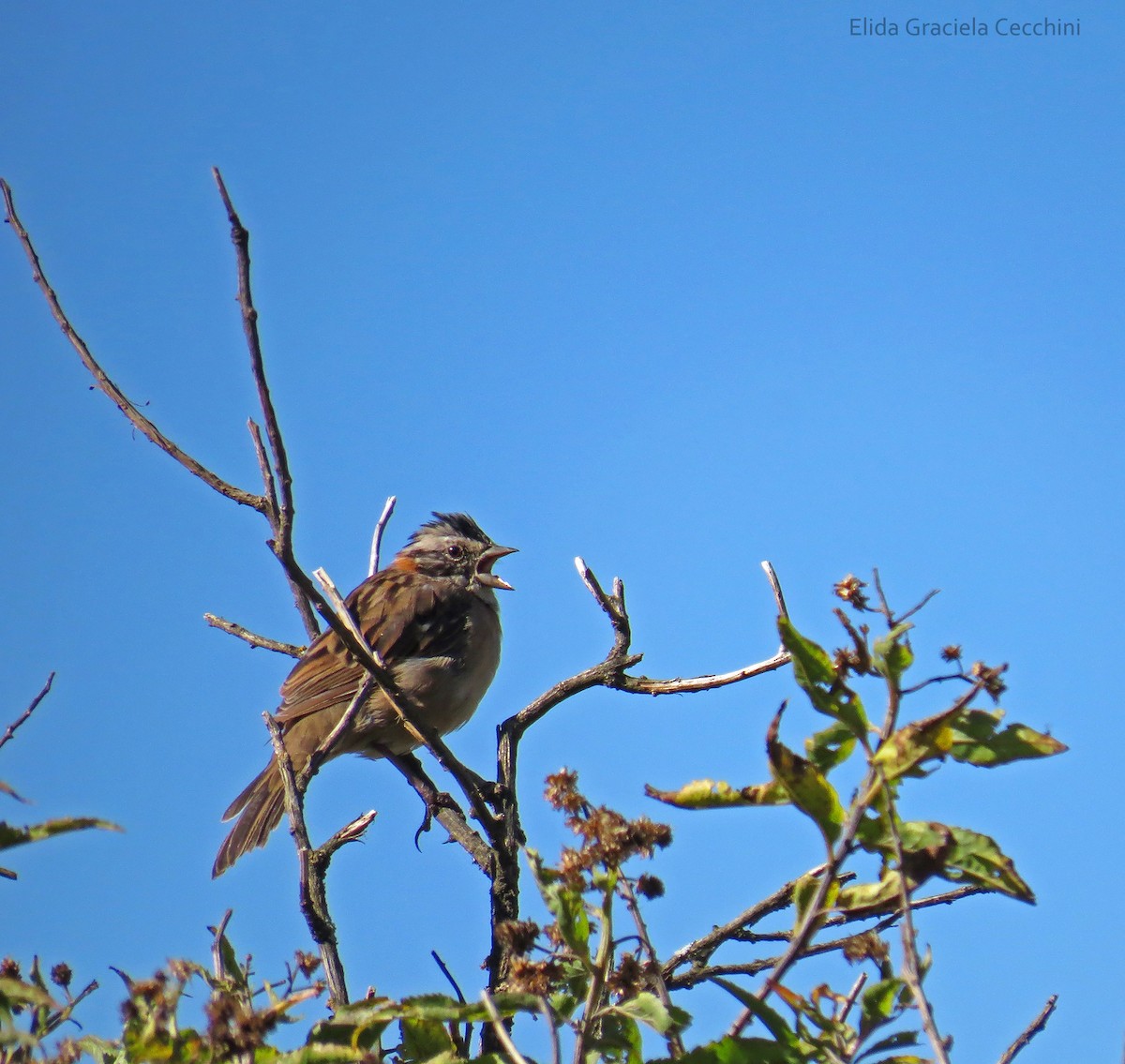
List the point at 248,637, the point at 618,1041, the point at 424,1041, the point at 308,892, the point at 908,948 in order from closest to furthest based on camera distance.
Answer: the point at 908,948, the point at 618,1041, the point at 424,1041, the point at 308,892, the point at 248,637

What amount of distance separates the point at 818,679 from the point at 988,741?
9.6 inches

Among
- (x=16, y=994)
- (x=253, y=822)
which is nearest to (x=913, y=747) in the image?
(x=16, y=994)

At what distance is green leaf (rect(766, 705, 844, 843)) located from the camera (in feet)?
5.15

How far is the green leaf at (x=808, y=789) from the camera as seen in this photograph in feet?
5.15

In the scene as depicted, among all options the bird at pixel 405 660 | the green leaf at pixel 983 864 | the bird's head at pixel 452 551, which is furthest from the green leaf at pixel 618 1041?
the bird's head at pixel 452 551

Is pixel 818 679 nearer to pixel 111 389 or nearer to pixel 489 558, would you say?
pixel 111 389

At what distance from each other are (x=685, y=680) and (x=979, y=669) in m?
1.99

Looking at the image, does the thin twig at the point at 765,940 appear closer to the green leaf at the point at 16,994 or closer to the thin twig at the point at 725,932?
the thin twig at the point at 725,932

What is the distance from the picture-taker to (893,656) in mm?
1577

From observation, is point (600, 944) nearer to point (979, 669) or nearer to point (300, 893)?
point (979, 669)

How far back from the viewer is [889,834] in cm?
163

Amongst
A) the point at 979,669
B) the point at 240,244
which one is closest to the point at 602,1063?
the point at 979,669

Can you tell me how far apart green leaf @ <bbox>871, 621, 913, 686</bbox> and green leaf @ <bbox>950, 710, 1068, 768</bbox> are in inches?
5.1

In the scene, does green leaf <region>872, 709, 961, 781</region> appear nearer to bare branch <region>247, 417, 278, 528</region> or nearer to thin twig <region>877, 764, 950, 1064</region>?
thin twig <region>877, 764, 950, 1064</region>
